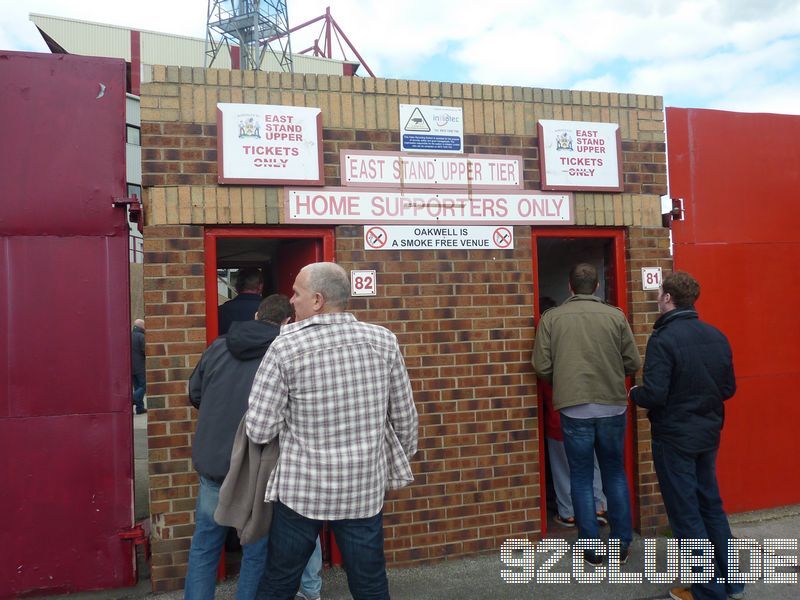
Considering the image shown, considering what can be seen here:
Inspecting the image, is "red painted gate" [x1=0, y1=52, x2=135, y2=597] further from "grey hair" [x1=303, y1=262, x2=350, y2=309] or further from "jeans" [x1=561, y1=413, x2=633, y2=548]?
"jeans" [x1=561, y1=413, x2=633, y2=548]

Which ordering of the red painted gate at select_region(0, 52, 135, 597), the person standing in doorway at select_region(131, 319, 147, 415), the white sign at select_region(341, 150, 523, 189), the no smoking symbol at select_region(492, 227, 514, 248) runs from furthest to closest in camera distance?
the person standing in doorway at select_region(131, 319, 147, 415), the no smoking symbol at select_region(492, 227, 514, 248), the white sign at select_region(341, 150, 523, 189), the red painted gate at select_region(0, 52, 135, 597)

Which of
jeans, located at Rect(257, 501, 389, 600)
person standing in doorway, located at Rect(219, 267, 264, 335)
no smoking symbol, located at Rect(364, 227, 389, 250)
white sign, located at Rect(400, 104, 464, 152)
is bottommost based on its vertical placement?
jeans, located at Rect(257, 501, 389, 600)

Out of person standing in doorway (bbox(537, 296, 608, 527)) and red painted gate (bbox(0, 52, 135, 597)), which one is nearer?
red painted gate (bbox(0, 52, 135, 597))

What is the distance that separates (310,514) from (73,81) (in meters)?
2.98

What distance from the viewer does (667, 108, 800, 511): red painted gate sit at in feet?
16.4

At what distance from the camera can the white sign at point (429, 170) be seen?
427 cm

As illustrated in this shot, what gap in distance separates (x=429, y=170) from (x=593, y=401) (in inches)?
72.0

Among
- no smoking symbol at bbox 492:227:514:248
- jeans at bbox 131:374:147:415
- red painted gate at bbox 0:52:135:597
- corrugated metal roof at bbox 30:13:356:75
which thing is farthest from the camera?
corrugated metal roof at bbox 30:13:356:75

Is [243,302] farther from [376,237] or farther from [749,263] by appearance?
[749,263]

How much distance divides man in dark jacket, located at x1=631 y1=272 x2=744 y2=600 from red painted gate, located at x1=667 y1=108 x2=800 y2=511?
147 centimetres

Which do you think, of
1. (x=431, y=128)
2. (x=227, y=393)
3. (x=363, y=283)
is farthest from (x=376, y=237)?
(x=227, y=393)

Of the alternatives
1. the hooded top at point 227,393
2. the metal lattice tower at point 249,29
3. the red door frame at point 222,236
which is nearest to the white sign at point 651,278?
the red door frame at point 222,236

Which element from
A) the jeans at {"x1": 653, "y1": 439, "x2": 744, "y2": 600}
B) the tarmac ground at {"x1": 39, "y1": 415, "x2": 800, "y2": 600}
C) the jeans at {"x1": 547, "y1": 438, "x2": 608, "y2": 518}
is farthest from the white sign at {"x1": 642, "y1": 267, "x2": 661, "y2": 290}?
the tarmac ground at {"x1": 39, "y1": 415, "x2": 800, "y2": 600}

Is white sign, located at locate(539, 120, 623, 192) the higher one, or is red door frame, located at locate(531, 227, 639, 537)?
white sign, located at locate(539, 120, 623, 192)
